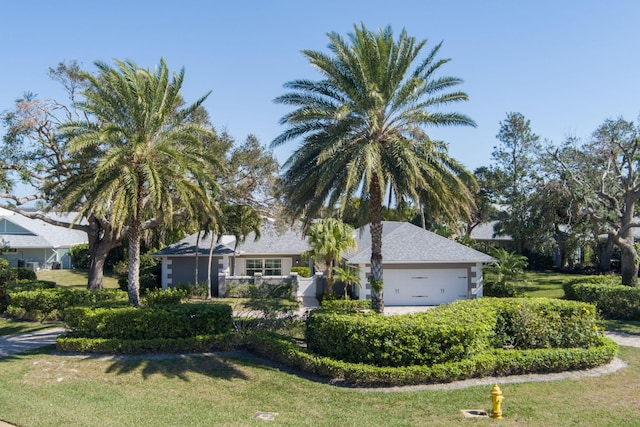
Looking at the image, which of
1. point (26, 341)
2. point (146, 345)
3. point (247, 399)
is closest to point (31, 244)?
point (26, 341)

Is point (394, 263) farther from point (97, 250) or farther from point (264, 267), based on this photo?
point (97, 250)

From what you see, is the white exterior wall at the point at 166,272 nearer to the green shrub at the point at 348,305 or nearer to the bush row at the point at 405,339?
the green shrub at the point at 348,305

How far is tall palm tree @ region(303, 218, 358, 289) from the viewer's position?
82.5 feet

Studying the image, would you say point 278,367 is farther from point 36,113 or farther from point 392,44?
point 36,113

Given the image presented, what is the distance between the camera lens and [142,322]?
1441 cm

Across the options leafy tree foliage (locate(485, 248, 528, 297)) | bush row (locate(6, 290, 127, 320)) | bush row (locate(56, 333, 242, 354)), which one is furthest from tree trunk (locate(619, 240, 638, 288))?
Answer: bush row (locate(6, 290, 127, 320))

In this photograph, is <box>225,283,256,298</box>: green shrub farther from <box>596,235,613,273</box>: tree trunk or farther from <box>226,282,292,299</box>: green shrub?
<box>596,235,613,273</box>: tree trunk

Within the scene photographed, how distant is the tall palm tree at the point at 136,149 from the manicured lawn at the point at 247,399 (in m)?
4.96

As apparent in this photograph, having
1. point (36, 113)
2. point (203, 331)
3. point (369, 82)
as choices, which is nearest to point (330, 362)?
point (203, 331)

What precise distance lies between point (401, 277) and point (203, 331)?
13.0 m

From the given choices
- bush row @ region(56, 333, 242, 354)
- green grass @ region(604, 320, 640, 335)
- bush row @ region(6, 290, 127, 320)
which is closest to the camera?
bush row @ region(56, 333, 242, 354)

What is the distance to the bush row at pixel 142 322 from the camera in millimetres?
14383

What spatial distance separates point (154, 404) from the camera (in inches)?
399

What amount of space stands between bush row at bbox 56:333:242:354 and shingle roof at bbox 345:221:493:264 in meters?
10.8
